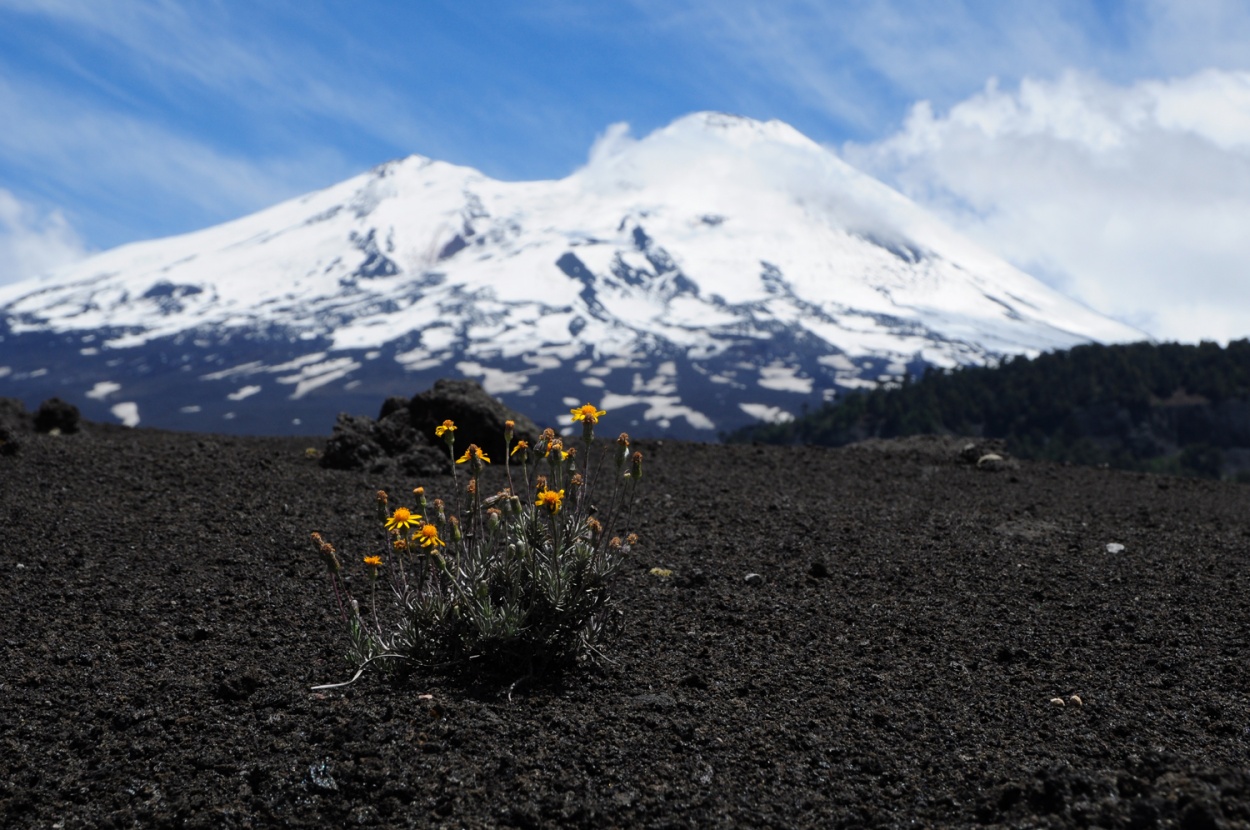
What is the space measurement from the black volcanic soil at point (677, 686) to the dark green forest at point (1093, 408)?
21.9 metres

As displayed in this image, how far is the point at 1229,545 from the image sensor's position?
6789mm

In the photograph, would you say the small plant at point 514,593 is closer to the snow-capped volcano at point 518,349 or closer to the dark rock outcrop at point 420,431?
Answer: the dark rock outcrop at point 420,431

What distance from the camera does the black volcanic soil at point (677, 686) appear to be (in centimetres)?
301

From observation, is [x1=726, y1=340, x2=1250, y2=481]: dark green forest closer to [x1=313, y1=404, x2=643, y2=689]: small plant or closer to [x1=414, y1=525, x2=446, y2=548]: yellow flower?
[x1=313, y1=404, x2=643, y2=689]: small plant

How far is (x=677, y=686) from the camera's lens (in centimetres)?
395

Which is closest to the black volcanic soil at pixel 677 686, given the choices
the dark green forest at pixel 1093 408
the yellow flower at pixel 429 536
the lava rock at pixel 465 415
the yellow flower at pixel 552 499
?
the yellow flower at pixel 429 536

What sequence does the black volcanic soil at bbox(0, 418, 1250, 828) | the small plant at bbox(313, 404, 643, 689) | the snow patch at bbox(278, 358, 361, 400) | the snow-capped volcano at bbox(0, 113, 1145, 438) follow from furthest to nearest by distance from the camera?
the snow patch at bbox(278, 358, 361, 400) → the snow-capped volcano at bbox(0, 113, 1145, 438) → the small plant at bbox(313, 404, 643, 689) → the black volcanic soil at bbox(0, 418, 1250, 828)

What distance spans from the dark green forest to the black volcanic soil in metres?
21.9

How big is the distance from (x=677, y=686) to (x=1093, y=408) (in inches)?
1112

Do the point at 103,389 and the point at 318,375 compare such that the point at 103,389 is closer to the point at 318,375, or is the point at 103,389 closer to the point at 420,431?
the point at 318,375

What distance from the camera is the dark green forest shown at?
28.2 meters

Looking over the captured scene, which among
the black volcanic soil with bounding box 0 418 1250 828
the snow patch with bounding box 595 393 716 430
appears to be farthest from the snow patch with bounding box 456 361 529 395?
the black volcanic soil with bounding box 0 418 1250 828

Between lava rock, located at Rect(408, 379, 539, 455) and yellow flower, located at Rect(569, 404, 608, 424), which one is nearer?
yellow flower, located at Rect(569, 404, 608, 424)

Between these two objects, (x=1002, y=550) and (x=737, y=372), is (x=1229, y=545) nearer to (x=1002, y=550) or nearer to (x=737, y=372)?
A: (x=1002, y=550)
